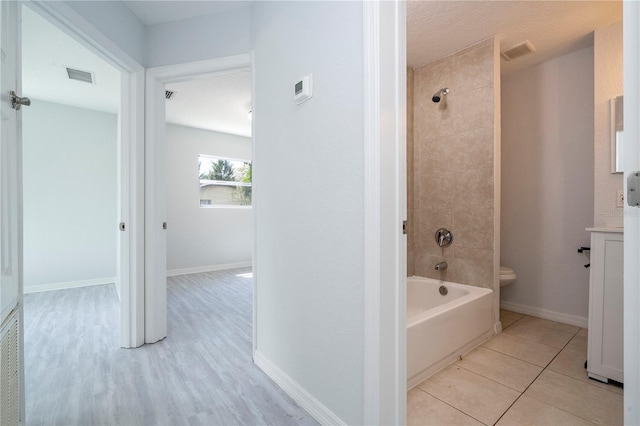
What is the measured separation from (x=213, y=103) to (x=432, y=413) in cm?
379

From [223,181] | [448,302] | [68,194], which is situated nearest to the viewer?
[448,302]

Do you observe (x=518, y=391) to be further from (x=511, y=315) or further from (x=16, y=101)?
(x=16, y=101)

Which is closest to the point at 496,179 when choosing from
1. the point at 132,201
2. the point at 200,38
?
the point at 200,38

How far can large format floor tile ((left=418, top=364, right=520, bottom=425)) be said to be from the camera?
1421mm

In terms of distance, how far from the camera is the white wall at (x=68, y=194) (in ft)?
11.6

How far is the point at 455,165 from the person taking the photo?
2518mm

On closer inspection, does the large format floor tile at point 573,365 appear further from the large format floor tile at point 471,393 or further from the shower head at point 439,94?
the shower head at point 439,94

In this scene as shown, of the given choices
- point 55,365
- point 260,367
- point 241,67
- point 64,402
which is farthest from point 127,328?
point 241,67

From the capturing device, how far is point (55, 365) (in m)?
1.80

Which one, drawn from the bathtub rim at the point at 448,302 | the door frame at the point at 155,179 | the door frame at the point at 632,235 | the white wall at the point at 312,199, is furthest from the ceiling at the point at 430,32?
the bathtub rim at the point at 448,302

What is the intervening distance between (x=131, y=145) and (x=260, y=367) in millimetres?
1751

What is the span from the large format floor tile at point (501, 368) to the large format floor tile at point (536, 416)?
5.4 inches

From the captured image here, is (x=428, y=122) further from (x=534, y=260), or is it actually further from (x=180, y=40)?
(x=180, y=40)

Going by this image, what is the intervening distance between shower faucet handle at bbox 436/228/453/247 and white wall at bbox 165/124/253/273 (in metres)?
2.99
